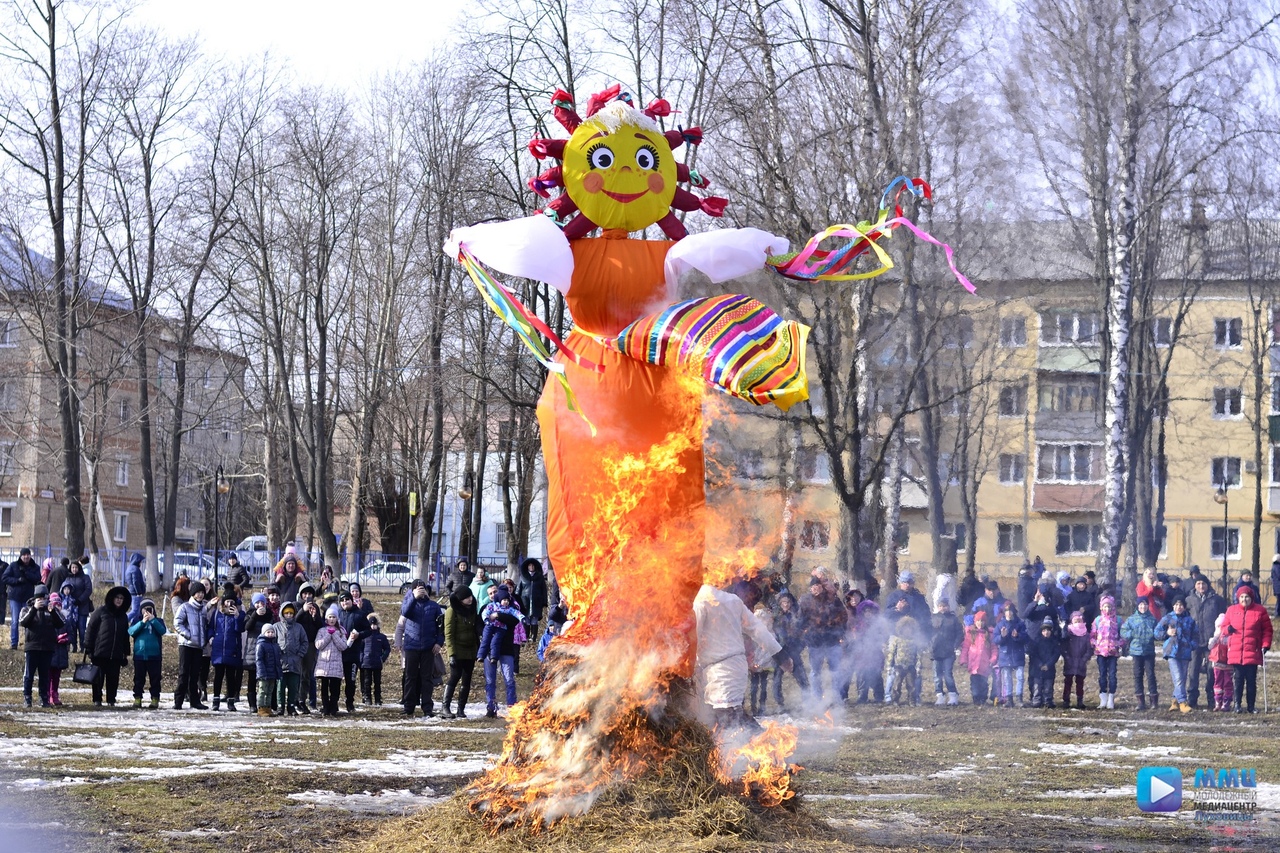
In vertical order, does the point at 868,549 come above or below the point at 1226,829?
above

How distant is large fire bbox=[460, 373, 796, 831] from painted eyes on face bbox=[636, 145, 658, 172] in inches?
→ 59.3

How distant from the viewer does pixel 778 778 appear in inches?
324

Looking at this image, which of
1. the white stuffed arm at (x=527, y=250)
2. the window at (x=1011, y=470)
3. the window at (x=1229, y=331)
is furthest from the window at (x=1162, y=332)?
the white stuffed arm at (x=527, y=250)

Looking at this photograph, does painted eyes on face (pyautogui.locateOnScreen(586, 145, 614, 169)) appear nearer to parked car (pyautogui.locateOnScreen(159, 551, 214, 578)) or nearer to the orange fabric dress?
the orange fabric dress

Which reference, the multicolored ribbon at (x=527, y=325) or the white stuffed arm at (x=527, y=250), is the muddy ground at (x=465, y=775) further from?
the white stuffed arm at (x=527, y=250)

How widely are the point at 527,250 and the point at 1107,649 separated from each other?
556 inches

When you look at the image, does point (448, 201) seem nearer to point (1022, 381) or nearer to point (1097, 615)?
point (1022, 381)

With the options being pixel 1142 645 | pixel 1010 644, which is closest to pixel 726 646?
pixel 1010 644

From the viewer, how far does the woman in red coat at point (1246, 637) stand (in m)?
19.0

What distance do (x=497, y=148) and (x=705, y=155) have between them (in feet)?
36.3

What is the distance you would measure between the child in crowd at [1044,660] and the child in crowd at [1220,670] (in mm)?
2159

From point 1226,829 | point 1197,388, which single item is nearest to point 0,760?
point 1226,829

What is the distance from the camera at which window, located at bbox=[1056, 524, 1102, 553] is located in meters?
55.0

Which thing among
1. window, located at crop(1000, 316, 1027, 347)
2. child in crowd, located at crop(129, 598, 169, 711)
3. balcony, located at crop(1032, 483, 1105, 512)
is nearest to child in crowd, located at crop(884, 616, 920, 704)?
window, located at crop(1000, 316, 1027, 347)
